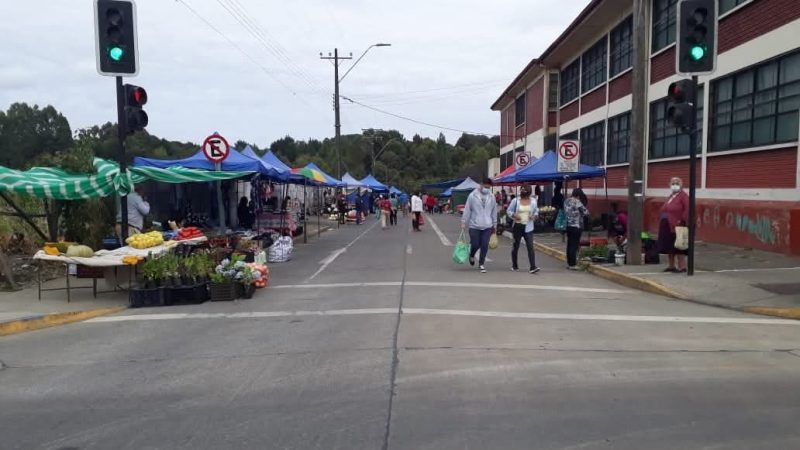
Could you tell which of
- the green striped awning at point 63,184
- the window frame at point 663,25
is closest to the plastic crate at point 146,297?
the green striped awning at point 63,184

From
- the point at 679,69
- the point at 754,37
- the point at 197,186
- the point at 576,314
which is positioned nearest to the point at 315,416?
the point at 576,314

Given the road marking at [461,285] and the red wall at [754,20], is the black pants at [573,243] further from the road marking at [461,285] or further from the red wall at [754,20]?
the red wall at [754,20]

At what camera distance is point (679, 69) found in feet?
35.5

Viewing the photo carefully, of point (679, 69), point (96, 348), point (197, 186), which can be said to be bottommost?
point (96, 348)

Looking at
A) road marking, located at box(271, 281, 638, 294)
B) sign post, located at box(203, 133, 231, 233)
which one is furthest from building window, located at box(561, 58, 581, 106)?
road marking, located at box(271, 281, 638, 294)

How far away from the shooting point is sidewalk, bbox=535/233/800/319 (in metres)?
9.19

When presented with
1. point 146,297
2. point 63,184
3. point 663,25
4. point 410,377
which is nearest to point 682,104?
point 410,377

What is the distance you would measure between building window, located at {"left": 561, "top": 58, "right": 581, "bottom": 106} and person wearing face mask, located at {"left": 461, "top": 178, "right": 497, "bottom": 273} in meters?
19.8

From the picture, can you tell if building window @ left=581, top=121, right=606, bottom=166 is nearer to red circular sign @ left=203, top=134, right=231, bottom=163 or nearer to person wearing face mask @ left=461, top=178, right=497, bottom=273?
person wearing face mask @ left=461, top=178, right=497, bottom=273

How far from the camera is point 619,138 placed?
24.6 meters

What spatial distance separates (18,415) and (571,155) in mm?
15341

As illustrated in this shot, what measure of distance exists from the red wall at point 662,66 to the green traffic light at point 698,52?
902cm

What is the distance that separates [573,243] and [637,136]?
8.29 ft

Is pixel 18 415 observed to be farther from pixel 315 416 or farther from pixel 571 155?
pixel 571 155
